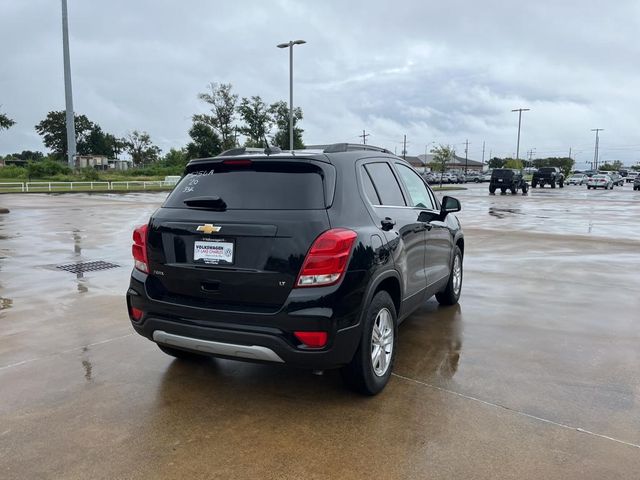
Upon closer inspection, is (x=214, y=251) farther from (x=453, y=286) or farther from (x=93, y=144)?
(x=93, y=144)

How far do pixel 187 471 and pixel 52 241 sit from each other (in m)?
10.0

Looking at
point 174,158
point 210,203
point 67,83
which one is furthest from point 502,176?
point 174,158

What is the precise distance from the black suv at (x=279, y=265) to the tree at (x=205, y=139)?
2413 inches

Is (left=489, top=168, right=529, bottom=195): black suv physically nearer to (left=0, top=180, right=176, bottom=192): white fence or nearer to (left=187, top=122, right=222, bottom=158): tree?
(left=0, top=180, right=176, bottom=192): white fence

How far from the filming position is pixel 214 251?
3.61 m

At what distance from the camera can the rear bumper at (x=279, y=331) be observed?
3385mm

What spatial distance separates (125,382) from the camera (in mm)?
4172

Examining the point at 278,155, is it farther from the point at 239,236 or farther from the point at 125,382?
the point at 125,382

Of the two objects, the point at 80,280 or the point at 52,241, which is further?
the point at 52,241

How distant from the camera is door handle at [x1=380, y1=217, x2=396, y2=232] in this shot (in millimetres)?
4023

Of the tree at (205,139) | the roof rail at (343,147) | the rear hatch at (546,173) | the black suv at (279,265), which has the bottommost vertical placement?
the black suv at (279,265)

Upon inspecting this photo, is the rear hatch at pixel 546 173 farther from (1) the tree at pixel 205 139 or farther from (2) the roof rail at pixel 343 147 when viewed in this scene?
(2) the roof rail at pixel 343 147

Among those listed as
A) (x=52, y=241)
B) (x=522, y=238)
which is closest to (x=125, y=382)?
(x=52, y=241)

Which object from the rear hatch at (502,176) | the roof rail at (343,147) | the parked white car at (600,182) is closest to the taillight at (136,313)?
the roof rail at (343,147)
